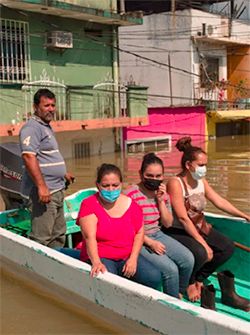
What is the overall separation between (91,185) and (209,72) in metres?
16.1

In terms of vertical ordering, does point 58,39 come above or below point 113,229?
above

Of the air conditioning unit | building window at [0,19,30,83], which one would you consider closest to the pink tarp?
the air conditioning unit

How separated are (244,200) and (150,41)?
16491mm

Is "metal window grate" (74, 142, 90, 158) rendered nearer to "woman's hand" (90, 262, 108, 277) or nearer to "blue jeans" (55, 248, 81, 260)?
"blue jeans" (55, 248, 81, 260)

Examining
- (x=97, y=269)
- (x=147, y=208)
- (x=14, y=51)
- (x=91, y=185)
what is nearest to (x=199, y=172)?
(x=147, y=208)

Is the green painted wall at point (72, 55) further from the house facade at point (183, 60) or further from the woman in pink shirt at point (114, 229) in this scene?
the woman in pink shirt at point (114, 229)

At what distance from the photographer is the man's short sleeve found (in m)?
4.55

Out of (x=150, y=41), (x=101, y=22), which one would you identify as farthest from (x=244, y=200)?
(x=150, y=41)

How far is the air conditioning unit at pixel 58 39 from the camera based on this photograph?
51.9 ft

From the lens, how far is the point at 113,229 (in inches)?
150

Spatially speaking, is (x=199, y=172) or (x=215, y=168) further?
(x=215, y=168)

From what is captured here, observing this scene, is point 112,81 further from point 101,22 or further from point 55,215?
point 55,215

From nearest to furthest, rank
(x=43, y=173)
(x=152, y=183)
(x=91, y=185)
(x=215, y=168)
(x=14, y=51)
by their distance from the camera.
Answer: (x=152, y=183) < (x=43, y=173) < (x=91, y=185) < (x=215, y=168) < (x=14, y=51)

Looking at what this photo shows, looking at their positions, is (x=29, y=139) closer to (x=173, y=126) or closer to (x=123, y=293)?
(x=123, y=293)
